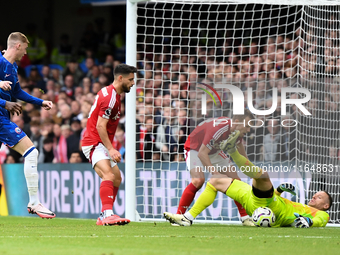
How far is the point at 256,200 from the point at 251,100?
7.07 ft

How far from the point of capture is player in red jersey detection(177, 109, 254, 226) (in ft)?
23.0

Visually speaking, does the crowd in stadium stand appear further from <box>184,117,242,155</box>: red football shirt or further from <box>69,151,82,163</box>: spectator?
<box>184,117,242,155</box>: red football shirt

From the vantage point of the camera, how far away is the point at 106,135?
652 cm

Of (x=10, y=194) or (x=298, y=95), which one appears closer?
(x=298, y=95)

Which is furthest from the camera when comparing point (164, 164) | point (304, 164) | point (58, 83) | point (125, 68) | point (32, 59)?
point (32, 59)

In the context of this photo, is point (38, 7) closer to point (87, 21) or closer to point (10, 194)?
point (87, 21)

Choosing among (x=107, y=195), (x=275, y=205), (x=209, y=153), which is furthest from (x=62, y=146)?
(x=275, y=205)

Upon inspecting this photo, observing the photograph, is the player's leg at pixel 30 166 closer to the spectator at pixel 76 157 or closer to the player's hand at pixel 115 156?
the player's hand at pixel 115 156

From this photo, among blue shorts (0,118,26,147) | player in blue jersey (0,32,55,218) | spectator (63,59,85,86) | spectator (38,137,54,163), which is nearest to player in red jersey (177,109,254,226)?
player in blue jersey (0,32,55,218)

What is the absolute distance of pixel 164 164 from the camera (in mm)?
9047

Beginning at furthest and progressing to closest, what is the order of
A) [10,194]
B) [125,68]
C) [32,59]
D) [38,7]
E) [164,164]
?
[38,7]
[32,59]
[10,194]
[164,164]
[125,68]

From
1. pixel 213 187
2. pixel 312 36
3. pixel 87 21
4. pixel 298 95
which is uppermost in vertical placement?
pixel 87 21

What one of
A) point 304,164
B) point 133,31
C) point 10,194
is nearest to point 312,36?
point 304,164

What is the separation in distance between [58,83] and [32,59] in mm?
2189
